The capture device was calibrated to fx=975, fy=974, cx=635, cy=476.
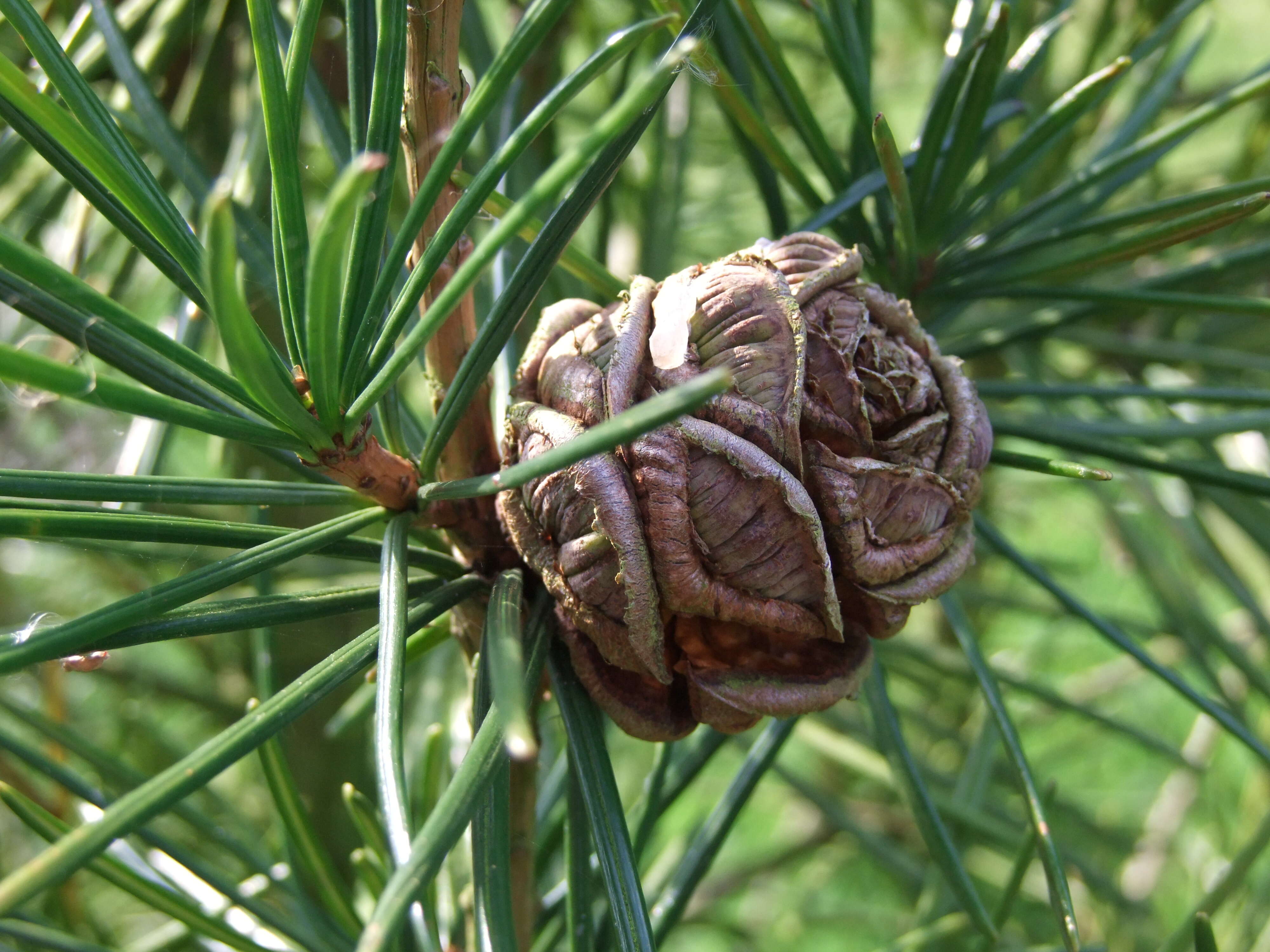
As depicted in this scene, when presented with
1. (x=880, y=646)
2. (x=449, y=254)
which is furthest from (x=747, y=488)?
(x=880, y=646)

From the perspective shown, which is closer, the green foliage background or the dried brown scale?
the dried brown scale

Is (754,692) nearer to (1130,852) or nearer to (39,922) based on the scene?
(39,922)

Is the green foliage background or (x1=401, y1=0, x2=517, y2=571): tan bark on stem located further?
the green foliage background

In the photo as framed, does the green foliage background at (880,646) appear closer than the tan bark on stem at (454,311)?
No

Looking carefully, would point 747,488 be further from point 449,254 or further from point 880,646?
point 880,646

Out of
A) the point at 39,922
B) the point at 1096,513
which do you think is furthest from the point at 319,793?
the point at 1096,513

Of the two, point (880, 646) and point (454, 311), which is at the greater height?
point (454, 311)
